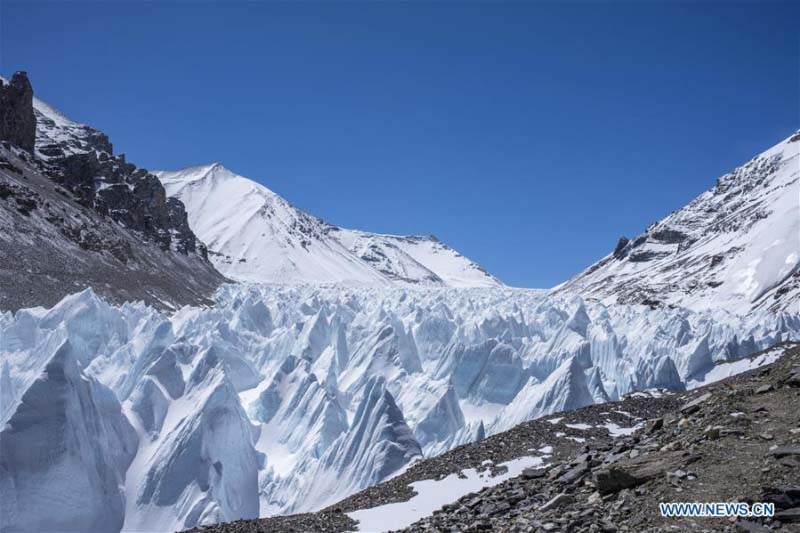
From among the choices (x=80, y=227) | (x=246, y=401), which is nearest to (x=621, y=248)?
(x=80, y=227)

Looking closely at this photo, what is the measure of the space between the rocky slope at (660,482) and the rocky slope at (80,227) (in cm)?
4507

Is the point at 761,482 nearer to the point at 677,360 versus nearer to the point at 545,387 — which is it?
the point at 545,387

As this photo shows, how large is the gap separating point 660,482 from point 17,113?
322 feet

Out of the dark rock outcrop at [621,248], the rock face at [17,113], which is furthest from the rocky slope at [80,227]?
the dark rock outcrop at [621,248]

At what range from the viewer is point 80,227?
74188 mm

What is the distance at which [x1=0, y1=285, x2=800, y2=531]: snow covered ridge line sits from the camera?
14.8m

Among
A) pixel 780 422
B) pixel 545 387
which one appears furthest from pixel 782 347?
pixel 780 422

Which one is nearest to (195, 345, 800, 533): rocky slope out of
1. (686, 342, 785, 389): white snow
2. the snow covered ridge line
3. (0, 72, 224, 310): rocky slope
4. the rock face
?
the snow covered ridge line

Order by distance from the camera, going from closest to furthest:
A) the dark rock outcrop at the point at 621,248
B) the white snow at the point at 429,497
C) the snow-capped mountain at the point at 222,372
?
the white snow at the point at 429,497
the snow-capped mountain at the point at 222,372
the dark rock outcrop at the point at 621,248

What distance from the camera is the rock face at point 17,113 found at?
274 feet

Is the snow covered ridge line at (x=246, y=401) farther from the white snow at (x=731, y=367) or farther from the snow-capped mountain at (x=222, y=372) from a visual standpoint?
the white snow at (x=731, y=367)

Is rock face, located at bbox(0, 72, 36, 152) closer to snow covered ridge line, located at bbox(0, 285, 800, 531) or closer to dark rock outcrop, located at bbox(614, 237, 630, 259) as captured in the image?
snow covered ridge line, located at bbox(0, 285, 800, 531)

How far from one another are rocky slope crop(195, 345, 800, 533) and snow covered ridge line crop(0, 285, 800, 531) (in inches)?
232

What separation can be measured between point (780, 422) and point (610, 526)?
2.63 m
